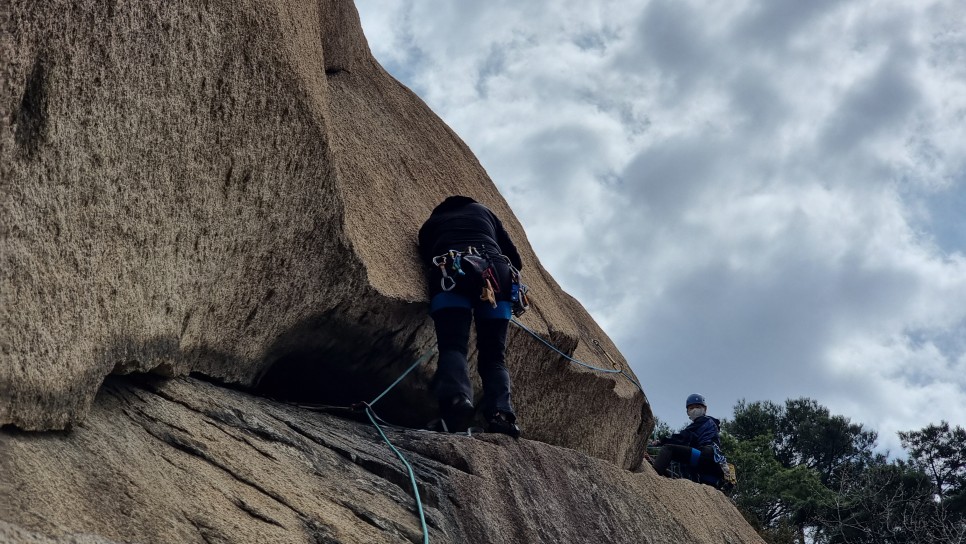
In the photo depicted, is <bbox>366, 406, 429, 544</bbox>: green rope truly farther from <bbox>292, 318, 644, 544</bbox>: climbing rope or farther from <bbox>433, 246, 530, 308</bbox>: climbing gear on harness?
<bbox>433, 246, 530, 308</bbox>: climbing gear on harness

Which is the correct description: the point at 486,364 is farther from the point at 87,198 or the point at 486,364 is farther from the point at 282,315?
the point at 87,198

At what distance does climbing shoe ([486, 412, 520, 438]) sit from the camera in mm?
6285

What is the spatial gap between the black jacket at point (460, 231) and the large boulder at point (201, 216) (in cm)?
17

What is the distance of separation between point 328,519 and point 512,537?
54.6 inches

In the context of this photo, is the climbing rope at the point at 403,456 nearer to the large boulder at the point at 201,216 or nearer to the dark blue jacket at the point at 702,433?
the large boulder at the point at 201,216

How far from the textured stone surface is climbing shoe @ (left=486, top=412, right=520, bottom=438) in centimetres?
11

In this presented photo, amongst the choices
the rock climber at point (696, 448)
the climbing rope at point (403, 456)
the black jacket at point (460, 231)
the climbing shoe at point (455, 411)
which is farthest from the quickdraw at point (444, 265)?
the rock climber at point (696, 448)

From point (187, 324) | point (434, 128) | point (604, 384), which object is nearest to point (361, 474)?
point (187, 324)

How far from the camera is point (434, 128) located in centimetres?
901

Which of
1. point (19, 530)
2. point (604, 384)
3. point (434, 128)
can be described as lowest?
point (19, 530)

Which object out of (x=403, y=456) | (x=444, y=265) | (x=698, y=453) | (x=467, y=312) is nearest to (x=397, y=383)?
(x=467, y=312)

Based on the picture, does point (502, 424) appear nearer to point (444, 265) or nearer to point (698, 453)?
point (444, 265)

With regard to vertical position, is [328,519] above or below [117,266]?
below

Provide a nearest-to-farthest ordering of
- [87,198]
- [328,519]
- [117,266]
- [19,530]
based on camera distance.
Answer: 1. [19,530]
2. [87,198]
3. [117,266]
4. [328,519]
